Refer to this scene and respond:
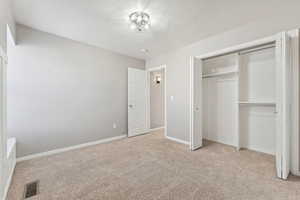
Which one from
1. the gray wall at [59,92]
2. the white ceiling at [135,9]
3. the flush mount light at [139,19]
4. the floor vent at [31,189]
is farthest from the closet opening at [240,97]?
the floor vent at [31,189]

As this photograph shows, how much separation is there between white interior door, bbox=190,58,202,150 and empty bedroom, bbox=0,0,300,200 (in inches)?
0.9

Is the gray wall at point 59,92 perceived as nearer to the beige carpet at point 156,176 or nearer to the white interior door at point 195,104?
the beige carpet at point 156,176

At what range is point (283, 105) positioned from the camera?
184cm

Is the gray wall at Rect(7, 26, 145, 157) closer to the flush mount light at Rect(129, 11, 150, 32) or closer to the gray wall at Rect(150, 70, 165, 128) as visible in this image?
the gray wall at Rect(150, 70, 165, 128)

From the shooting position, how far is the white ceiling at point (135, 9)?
191 cm

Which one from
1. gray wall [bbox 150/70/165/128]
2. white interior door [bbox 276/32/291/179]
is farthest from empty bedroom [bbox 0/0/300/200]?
gray wall [bbox 150/70/165/128]

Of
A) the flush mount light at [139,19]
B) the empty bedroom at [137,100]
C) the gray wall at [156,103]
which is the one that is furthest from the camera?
the gray wall at [156,103]

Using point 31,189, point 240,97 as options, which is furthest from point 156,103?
point 31,189

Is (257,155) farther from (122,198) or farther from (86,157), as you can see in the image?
(86,157)

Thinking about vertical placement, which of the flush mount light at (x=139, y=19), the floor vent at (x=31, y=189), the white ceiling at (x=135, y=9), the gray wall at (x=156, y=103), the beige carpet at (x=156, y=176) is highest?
the white ceiling at (x=135, y=9)

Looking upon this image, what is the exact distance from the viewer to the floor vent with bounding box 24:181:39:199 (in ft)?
5.42

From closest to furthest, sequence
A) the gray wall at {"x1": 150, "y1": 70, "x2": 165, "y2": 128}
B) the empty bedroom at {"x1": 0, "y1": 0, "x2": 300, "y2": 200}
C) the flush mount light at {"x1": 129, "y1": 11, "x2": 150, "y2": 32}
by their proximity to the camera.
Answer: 1. the empty bedroom at {"x1": 0, "y1": 0, "x2": 300, "y2": 200}
2. the flush mount light at {"x1": 129, "y1": 11, "x2": 150, "y2": 32}
3. the gray wall at {"x1": 150, "y1": 70, "x2": 165, "y2": 128}

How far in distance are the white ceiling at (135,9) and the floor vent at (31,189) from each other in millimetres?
2544

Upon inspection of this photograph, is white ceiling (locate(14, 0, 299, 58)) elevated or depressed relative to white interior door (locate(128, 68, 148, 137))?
elevated
